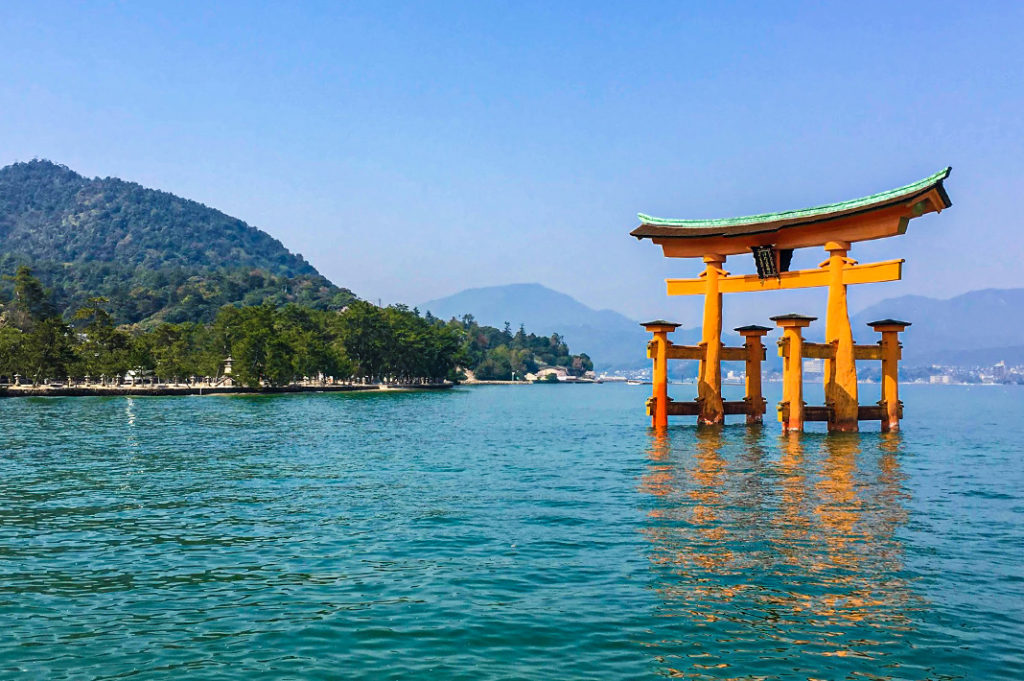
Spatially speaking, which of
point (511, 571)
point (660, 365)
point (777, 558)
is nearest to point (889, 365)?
point (660, 365)

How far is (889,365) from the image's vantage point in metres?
43.5

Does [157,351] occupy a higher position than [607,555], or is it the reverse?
→ [157,351]

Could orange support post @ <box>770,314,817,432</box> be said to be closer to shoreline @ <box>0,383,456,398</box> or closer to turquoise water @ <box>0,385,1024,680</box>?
turquoise water @ <box>0,385,1024,680</box>

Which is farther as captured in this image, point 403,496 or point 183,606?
point 403,496

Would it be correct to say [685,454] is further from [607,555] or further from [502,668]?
[502,668]

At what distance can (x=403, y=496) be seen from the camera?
2266 cm

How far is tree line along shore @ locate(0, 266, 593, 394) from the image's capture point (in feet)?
354

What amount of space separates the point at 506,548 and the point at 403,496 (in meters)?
7.46

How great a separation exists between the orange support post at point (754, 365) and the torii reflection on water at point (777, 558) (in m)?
17.5

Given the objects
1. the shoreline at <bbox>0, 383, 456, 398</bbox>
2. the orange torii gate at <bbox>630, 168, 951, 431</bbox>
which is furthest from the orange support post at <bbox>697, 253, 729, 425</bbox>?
the shoreline at <bbox>0, 383, 456, 398</bbox>

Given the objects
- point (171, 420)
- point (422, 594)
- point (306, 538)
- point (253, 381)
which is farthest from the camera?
point (253, 381)

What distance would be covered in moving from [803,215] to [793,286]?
150 inches

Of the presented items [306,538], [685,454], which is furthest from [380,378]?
[306,538]

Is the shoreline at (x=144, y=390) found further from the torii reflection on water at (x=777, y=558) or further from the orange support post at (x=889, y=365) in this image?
the torii reflection on water at (x=777, y=558)
